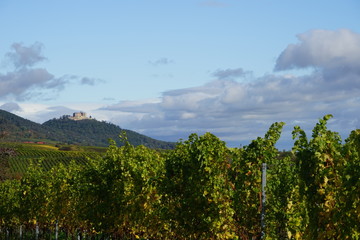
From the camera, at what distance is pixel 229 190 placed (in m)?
A: 16.7

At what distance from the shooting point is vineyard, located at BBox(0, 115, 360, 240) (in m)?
11.6

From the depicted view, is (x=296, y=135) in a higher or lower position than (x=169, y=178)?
higher

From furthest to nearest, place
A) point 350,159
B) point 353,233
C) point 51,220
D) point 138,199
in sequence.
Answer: point 51,220
point 138,199
point 350,159
point 353,233

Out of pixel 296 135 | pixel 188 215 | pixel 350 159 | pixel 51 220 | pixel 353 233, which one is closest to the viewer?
pixel 353 233

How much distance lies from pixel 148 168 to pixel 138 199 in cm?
158

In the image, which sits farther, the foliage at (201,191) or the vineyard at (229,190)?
the foliage at (201,191)


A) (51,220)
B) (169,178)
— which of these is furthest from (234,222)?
(51,220)

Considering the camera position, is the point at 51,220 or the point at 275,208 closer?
the point at 275,208

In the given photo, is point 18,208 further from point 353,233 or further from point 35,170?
point 353,233

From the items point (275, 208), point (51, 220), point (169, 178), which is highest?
point (169, 178)

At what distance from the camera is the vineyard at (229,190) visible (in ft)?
38.1

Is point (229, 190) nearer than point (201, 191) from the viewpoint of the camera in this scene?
No

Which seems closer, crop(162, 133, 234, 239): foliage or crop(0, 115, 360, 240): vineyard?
crop(0, 115, 360, 240): vineyard

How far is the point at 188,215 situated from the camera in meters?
16.3
